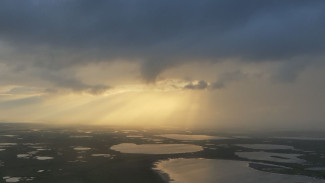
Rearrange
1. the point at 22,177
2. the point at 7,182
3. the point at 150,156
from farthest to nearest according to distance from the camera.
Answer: the point at 150,156 < the point at 22,177 < the point at 7,182

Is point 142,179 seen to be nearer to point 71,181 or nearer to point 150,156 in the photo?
point 71,181

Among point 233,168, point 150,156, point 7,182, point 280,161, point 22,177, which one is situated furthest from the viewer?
point 150,156

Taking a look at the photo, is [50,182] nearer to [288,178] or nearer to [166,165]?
[166,165]

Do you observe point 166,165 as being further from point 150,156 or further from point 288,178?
point 288,178

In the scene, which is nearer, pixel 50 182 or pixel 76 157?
pixel 50 182

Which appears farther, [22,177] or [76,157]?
[76,157]

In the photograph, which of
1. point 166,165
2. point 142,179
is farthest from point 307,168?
point 142,179

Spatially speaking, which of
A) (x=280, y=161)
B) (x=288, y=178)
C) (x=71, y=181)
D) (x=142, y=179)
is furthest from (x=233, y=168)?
(x=71, y=181)

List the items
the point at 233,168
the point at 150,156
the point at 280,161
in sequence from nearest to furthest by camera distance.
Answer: the point at 233,168, the point at 280,161, the point at 150,156

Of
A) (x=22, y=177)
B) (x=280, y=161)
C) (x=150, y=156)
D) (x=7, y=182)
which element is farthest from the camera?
(x=150, y=156)
